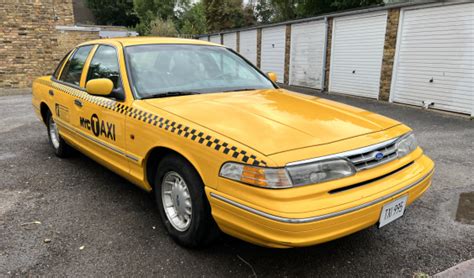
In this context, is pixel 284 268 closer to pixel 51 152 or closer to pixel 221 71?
pixel 221 71

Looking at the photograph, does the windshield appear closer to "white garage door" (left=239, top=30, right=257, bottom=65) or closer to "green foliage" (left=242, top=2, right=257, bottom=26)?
"white garage door" (left=239, top=30, right=257, bottom=65)

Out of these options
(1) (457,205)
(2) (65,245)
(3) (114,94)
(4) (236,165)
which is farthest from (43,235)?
(1) (457,205)

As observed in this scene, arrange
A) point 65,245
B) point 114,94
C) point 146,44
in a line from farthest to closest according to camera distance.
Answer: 1. point 146,44
2. point 114,94
3. point 65,245

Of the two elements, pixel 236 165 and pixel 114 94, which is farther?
pixel 114 94

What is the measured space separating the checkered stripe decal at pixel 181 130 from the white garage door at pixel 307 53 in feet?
38.0

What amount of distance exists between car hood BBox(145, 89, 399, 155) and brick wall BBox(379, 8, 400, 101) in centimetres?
855

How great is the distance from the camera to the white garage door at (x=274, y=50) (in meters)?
16.0

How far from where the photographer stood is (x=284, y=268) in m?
2.57

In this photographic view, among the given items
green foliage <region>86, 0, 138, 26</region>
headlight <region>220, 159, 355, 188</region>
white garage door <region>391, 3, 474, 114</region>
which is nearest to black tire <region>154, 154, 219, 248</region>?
headlight <region>220, 159, 355, 188</region>

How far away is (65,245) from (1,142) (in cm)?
420

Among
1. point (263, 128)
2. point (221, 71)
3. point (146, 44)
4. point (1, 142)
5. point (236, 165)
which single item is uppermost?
point (146, 44)

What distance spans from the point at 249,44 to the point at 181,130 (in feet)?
54.6

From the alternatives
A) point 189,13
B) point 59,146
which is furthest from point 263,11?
point 59,146

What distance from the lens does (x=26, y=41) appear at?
42.6ft
